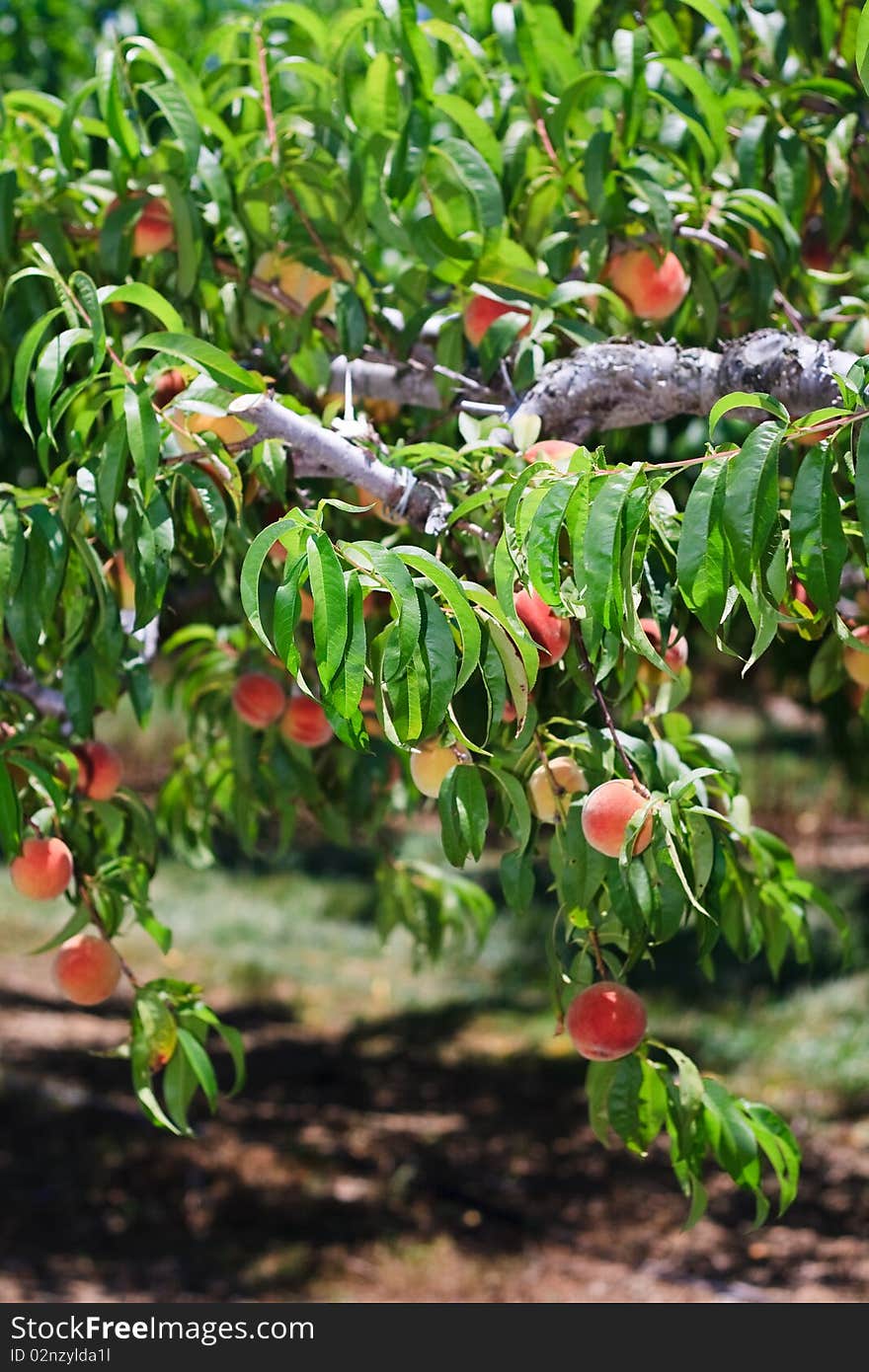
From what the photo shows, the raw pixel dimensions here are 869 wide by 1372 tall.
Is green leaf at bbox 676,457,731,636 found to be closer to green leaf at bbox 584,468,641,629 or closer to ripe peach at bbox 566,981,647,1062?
green leaf at bbox 584,468,641,629

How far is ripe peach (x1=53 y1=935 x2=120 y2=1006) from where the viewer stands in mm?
1681

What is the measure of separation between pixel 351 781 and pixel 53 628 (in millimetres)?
718

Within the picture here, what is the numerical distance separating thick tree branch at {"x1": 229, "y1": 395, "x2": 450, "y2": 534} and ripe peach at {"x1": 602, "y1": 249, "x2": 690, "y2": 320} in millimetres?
465

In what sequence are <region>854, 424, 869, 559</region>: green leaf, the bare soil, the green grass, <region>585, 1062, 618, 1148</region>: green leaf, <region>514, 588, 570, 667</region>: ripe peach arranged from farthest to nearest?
the green grass, the bare soil, <region>585, 1062, 618, 1148</region>: green leaf, <region>514, 588, 570, 667</region>: ripe peach, <region>854, 424, 869, 559</region>: green leaf

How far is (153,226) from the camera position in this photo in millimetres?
1620

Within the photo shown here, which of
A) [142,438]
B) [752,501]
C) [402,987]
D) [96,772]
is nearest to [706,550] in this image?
[752,501]

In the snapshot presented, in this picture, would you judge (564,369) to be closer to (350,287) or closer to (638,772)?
(350,287)

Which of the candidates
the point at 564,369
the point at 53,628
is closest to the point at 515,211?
the point at 564,369

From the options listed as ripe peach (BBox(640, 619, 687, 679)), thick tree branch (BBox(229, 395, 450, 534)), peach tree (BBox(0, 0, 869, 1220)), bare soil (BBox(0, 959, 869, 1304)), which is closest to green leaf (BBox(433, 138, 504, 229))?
peach tree (BBox(0, 0, 869, 1220))

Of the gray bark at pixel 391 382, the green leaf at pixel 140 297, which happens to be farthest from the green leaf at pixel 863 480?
the gray bark at pixel 391 382

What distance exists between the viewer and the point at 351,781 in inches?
83.7

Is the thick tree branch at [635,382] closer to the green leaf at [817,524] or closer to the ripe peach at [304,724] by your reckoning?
the green leaf at [817,524]

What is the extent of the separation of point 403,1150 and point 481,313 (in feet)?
10.6

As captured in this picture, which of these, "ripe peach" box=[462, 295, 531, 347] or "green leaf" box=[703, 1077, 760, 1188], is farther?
"ripe peach" box=[462, 295, 531, 347]
